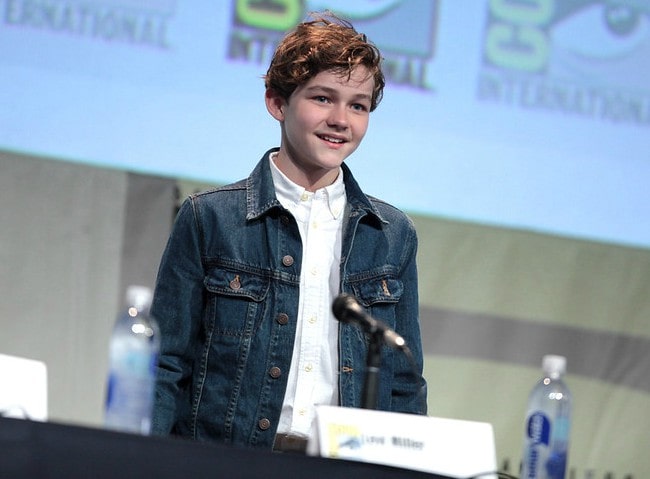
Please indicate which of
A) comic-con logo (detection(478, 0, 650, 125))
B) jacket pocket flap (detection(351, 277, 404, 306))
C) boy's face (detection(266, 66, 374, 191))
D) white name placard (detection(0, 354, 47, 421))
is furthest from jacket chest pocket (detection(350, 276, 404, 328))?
comic-con logo (detection(478, 0, 650, 125))

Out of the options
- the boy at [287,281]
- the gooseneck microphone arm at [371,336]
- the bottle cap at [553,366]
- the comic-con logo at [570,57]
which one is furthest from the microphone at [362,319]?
the comic-con logo at [570,57]

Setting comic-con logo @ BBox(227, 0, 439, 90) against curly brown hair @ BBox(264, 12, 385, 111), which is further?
comic-con logo @ BBox(227, 0, 439, 90)

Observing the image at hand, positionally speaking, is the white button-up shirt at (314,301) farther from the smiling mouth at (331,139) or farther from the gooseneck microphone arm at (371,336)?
the gooseneck microphone arm at (371,336)

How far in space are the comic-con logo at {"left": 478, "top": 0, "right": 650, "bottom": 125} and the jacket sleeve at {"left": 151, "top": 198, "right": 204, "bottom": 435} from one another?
219cm

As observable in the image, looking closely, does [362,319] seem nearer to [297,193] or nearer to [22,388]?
[22,388]

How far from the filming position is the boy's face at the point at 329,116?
2500 millimetres

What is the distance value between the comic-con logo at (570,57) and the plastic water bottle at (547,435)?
249 cm

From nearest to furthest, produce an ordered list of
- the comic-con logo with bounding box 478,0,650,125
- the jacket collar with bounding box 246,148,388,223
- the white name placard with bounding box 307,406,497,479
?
the white name placard with bounding box 307,406,497,479 → the jacket collar with bounding box 246,148,388,223 → the comic-con logo with bounding box 478,0,650,125

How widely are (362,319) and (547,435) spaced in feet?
1.30

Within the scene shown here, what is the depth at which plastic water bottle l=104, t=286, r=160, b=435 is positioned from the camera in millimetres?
1865

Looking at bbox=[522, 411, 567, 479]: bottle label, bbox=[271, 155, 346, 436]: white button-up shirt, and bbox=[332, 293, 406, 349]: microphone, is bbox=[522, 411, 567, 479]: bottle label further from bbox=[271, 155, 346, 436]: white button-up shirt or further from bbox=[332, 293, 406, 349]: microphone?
bbox=[271, 155, 346, 436]: white button-up shirt

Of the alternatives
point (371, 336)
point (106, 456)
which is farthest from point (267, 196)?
point (106, 456)

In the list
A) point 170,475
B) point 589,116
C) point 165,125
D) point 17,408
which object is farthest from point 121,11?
point 170,475

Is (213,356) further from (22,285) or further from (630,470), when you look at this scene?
(630,470)
